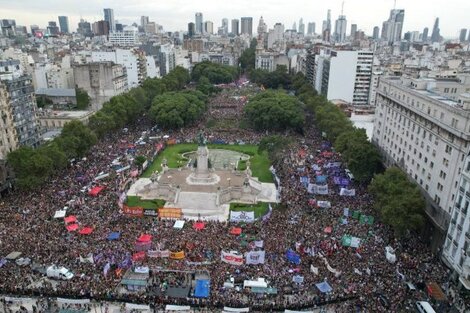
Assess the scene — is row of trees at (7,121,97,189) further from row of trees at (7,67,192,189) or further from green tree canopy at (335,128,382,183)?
green tree canopy at (335,128,382,183)

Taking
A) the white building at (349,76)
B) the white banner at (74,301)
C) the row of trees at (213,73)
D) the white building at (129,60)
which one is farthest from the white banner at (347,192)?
the row of trees at (213,73)

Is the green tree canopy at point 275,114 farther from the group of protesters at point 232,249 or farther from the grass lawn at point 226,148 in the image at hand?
the group of protesters at point 232,249

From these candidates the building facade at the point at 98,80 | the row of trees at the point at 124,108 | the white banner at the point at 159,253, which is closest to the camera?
the white banner at the point at 159,253

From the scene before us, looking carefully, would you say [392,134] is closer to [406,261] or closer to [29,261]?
[406,261]

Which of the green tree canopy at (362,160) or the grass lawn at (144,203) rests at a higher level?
the green tree canopy at (362,160)

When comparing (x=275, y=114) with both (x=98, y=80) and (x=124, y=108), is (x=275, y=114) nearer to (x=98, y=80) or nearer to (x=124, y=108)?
(x=124, y=108)

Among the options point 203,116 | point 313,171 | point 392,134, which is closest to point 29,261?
point 313,171

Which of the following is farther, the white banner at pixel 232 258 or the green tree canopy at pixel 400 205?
the green tree canopy at pixel 400 205
